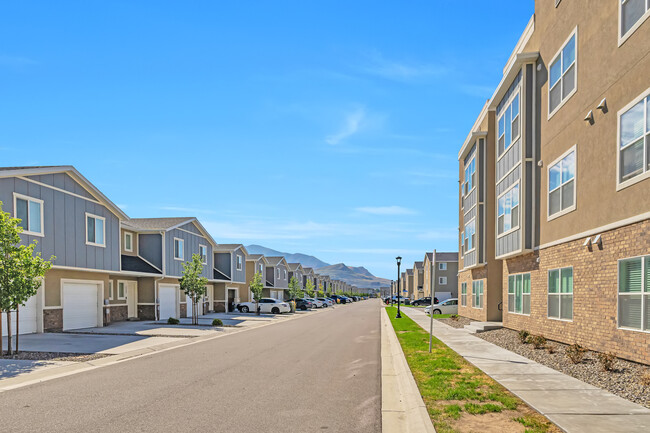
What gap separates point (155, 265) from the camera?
101ft

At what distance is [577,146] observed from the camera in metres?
13.8

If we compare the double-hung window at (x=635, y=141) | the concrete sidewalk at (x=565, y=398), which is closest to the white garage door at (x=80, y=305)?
the concrete sidewalk at (x=565, y=398)

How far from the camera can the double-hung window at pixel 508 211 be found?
1902cm

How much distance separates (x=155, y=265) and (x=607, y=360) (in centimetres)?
2613

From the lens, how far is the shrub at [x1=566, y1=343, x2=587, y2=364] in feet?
39.0

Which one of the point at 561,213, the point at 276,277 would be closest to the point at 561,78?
the point at 561,213

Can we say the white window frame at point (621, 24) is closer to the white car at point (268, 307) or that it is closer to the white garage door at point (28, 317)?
the white garage door at point (28, 317)

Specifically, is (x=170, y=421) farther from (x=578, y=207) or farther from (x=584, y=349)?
(x=578, y=207)

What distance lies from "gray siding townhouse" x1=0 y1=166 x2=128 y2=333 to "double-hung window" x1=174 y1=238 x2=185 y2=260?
675 cm

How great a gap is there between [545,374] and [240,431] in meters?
7.14

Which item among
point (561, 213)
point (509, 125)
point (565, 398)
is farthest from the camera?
point (509, 125)

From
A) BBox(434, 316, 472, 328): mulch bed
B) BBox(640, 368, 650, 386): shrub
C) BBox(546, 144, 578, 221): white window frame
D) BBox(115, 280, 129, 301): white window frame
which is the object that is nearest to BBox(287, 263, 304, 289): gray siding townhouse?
BBox(115, 280, 129, 301): white window frame

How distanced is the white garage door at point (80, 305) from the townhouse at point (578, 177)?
19.6m

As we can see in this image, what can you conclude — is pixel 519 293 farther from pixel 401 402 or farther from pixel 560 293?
pixel 401 402
